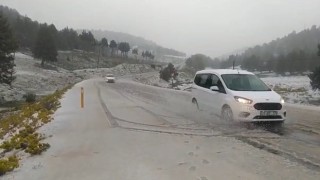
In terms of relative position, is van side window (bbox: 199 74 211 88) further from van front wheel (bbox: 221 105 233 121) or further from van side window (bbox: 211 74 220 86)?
van front wheel (bbox: 221 105 233 121)

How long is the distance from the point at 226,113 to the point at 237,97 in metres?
0.83

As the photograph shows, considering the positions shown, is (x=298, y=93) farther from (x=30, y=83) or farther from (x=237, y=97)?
(x=237, y=97)

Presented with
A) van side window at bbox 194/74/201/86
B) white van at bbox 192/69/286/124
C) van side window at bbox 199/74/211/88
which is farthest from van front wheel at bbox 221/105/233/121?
van side window at bbox 194/74/201/86

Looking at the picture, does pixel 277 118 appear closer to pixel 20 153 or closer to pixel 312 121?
pixel 312 121

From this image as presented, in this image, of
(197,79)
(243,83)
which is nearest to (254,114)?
(243,83)

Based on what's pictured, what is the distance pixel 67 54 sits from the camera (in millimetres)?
141125

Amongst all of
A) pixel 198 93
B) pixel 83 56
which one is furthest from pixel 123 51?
pixel 198 93

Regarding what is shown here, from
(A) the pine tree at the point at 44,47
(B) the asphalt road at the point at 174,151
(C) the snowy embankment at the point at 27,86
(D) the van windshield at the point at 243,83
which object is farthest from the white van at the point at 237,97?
(A) the pine tree at the point at 44,47

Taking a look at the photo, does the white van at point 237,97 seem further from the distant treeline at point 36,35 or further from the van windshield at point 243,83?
the distant treeline at point 36,35

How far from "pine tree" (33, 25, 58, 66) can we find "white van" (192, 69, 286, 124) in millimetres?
81314

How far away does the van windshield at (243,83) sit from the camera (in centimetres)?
1336

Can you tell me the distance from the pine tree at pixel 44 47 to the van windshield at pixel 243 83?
83614 millimetres

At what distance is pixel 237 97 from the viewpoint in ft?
40.6

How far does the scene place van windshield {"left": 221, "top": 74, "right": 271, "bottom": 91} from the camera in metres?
13.4
